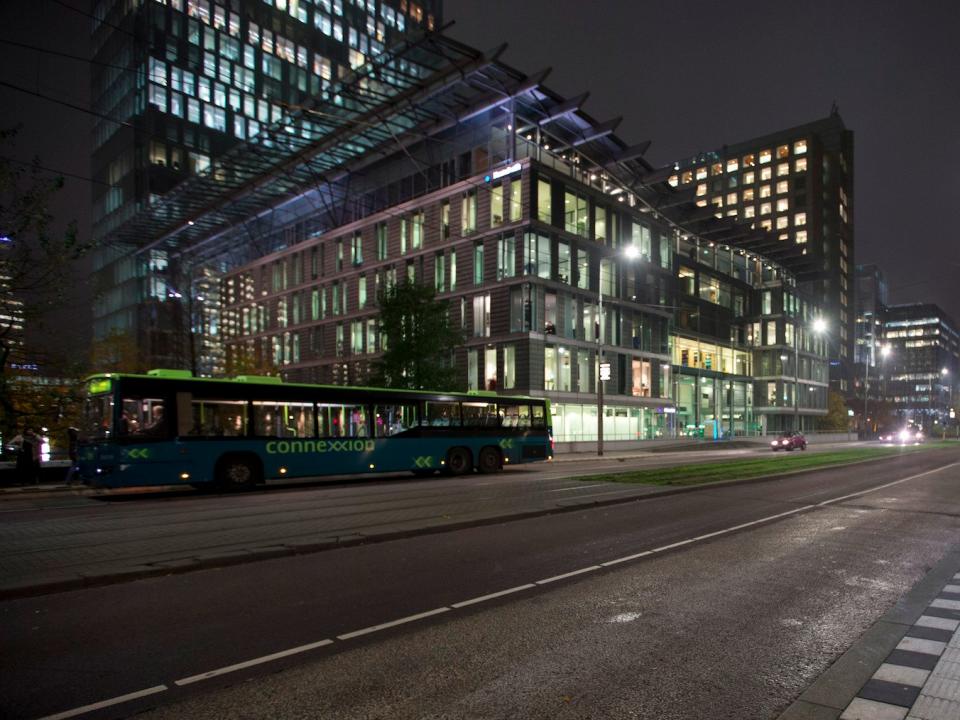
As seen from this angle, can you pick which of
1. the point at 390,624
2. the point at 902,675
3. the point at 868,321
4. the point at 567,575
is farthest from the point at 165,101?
the point at 868,321

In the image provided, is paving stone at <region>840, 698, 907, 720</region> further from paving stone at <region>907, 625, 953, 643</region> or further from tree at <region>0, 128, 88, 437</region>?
tree at <region>0, 128, 88, 437</region>

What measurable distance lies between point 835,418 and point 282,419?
93485 mm

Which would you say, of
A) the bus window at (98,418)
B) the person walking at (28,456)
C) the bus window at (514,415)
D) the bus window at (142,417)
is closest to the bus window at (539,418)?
the bus window at (514,415)

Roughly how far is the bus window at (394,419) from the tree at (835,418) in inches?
3393

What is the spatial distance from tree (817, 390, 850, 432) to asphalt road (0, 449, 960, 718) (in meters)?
93.0

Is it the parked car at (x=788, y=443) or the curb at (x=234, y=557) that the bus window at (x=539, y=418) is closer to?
the curb at (x=234, y=557)

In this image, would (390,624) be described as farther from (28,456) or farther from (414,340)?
(414,340)

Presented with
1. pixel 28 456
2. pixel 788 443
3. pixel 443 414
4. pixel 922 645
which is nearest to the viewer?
pixel 922 645

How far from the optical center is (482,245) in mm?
50219

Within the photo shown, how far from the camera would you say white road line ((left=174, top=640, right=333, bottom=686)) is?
4.87 metres

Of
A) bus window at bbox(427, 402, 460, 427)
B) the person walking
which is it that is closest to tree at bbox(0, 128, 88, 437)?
the person walking

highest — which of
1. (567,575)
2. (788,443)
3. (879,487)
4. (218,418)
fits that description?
(218,418)

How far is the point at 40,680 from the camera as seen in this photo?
16.0 feet

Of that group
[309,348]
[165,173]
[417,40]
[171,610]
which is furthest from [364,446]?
[165,173]
